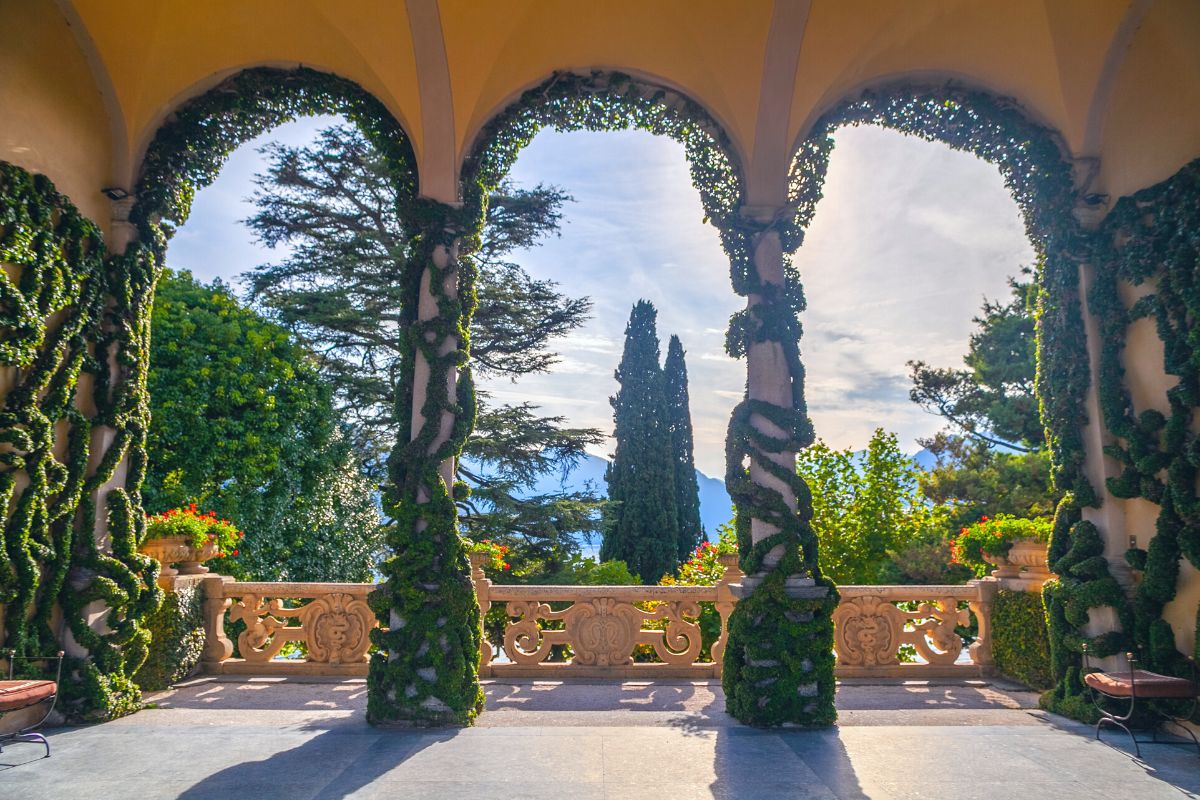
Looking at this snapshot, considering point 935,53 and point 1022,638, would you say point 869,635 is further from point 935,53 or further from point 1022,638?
point 935,53

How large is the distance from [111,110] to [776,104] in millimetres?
5375

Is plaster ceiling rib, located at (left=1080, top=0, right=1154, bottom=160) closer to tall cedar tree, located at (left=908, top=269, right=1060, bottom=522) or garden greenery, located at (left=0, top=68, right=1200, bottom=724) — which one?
garden greenery, located at (left=0, top=68, right=1200, bottom=724)

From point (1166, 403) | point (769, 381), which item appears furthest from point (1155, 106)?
point (769, 381)

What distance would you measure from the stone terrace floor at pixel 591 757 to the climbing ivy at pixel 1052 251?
852 millimetres

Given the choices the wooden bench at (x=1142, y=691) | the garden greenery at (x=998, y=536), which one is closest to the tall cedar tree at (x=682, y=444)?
the garden greenery at (x=998, y=536)

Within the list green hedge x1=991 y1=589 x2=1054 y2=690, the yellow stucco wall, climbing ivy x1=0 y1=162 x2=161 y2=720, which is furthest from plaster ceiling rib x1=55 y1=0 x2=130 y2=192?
green hedge x1=991 y1=589 x2=1054 y2=690

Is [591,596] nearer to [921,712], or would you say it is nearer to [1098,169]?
[921,712]

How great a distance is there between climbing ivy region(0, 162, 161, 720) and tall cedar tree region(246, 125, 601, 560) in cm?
806

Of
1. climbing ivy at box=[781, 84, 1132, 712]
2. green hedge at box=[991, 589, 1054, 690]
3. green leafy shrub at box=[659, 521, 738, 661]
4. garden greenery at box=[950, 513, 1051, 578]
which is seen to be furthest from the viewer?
green leafy shrub at box=[659, 521, 738, 661]

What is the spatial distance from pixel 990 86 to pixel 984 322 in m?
12.9

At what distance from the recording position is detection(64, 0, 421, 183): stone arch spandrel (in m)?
5.72

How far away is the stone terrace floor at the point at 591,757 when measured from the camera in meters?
3.73

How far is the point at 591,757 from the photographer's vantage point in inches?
168

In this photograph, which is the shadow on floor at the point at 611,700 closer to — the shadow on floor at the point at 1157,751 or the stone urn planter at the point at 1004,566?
the shadow on floor at the point at 1157,751
